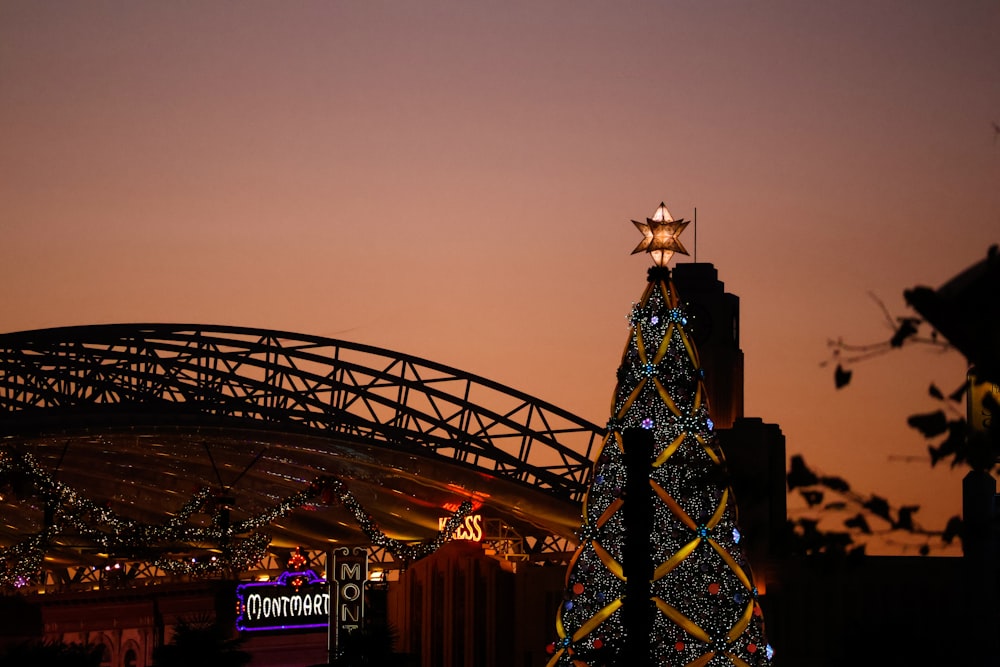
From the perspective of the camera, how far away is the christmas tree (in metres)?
30.3

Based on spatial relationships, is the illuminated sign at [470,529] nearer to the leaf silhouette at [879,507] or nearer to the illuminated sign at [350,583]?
the illuminated sign at [350,583]

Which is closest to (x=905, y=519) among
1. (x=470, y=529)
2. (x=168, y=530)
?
(x=470, y=529)

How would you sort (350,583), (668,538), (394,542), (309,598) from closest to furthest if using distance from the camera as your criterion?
(668,538) < (350,583) < (309,598) < (394,542)

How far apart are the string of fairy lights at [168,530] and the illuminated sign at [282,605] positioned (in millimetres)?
1828

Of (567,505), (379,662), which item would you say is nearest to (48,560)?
(567,505)

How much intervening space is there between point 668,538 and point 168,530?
79.7 ft

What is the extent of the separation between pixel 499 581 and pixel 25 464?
1353cm

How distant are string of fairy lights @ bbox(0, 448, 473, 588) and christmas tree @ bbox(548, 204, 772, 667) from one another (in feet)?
64.5

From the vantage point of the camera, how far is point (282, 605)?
5025 cm

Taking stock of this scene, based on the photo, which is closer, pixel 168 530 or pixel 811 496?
pixel 811 496

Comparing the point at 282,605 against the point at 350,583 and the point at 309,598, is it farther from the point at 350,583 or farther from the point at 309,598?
the point at 350,583

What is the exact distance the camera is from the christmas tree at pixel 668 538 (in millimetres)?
30266

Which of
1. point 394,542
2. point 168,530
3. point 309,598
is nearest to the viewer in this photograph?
point 168,530

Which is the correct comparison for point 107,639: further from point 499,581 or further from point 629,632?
point 629,632
